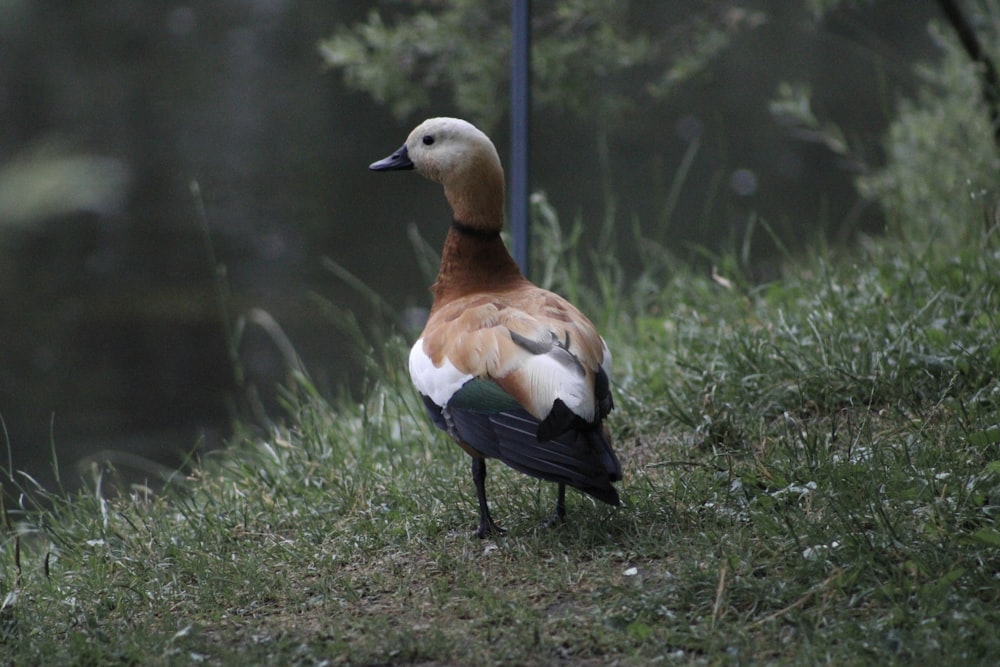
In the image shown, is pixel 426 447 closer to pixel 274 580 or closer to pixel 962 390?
pixel 274 580

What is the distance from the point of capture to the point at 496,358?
3344 millimetres

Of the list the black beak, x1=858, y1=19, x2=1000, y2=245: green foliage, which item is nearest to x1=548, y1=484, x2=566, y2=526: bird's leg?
the black beak

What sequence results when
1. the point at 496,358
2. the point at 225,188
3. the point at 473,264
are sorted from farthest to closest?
1. the point at 225,188
2. the point at 473,264
3. the point at 496,358

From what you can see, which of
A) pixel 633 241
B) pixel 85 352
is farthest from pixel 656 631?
pixel 633 241

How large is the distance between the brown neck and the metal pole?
90 cm

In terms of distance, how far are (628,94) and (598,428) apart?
Result: 34.0 feet

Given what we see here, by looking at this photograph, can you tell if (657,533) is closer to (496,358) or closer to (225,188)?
(496,358)

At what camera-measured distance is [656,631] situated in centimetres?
279

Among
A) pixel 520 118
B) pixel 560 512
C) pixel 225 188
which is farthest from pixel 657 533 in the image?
pixel 225 188

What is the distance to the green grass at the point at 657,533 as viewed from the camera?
2.78 metres

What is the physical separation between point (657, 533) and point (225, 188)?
940cm

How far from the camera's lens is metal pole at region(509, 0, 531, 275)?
4.89 metres

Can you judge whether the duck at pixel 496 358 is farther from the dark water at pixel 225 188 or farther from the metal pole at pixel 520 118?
the dark water at pixel 225 188

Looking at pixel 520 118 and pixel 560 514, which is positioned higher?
pixel 520 118
